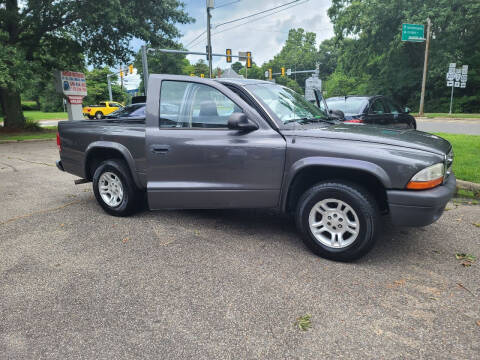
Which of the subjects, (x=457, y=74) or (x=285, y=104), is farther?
(x=457, y=74)

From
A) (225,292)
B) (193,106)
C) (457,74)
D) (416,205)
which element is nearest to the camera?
(225,292)

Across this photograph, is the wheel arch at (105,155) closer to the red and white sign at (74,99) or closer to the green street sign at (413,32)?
the red and white sign at (74,99)

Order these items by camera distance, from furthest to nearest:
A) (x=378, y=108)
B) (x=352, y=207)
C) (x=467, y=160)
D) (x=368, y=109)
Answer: (x=378, y=108) → (x=368, y=109) → (x=467, y=160) → (x=352, y=207)

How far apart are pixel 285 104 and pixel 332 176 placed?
1.08 meters

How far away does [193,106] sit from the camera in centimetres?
399

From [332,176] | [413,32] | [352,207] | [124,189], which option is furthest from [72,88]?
[413,32]

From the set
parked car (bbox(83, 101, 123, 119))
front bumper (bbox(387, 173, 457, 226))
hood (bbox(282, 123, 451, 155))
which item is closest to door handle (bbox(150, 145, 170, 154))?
hood (bbox(282, 123, 451, 155))

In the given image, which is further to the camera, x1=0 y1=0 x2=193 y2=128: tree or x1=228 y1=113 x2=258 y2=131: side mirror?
x1=0 y1=0 x2=193 y2=128: tree

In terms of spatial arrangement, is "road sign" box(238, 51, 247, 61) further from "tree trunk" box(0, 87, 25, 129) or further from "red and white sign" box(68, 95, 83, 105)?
"tree trunk" box(0, 87, 25, 129)

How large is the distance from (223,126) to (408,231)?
8.05ft

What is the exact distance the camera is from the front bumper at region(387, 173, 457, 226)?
119 inches

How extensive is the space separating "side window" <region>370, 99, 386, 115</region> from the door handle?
5953mm

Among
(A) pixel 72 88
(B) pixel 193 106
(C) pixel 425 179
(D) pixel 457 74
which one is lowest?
(C) pixel 425 179

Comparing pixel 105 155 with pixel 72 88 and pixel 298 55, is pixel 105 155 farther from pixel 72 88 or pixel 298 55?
pixel 298 55
